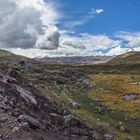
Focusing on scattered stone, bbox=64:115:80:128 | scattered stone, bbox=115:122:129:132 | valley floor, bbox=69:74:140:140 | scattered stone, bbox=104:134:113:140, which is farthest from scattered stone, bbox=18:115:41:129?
scattered stone, bbox=115:122:129:132

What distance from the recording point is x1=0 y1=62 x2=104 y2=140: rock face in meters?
34.0

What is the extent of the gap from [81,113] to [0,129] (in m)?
25.0

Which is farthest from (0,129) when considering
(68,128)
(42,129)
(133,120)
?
(133,120)

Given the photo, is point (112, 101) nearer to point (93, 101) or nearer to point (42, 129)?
point (93, 101)

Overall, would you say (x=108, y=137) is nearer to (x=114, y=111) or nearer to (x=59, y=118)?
(x=59, y=118)

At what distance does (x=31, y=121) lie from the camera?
36.6m

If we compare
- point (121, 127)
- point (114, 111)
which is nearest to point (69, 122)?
point (121, 127)

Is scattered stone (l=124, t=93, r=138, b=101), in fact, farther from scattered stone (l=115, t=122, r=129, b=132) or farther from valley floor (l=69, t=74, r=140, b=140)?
scattered stone (l=115, t=122, r=129, b=132)

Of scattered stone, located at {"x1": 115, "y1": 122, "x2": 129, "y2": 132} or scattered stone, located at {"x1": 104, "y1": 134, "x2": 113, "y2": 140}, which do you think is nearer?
scattered stone, located at {"x1": 104, "y1": 134, "x2": 113, "y2": 140}

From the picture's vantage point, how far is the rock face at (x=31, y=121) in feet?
111

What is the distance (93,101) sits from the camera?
74.8 metres

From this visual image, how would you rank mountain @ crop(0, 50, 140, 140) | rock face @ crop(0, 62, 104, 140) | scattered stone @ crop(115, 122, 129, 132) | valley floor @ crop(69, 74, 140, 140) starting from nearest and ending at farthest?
rock face @ crop(0, 62, 104, 140) < mountain @ crop(0, 50, 140, 140) < valley floor @ crop(69, 74, 140, 140) < scattered stone @ crop(115, 122, 129, 132)

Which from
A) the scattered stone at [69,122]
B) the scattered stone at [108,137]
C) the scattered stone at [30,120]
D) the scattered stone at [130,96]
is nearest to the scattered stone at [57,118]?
the scattered stone at [69,122]

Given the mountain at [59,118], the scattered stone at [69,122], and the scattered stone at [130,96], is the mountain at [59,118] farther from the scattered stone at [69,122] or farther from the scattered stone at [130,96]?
the scattered stone at [130,96]
